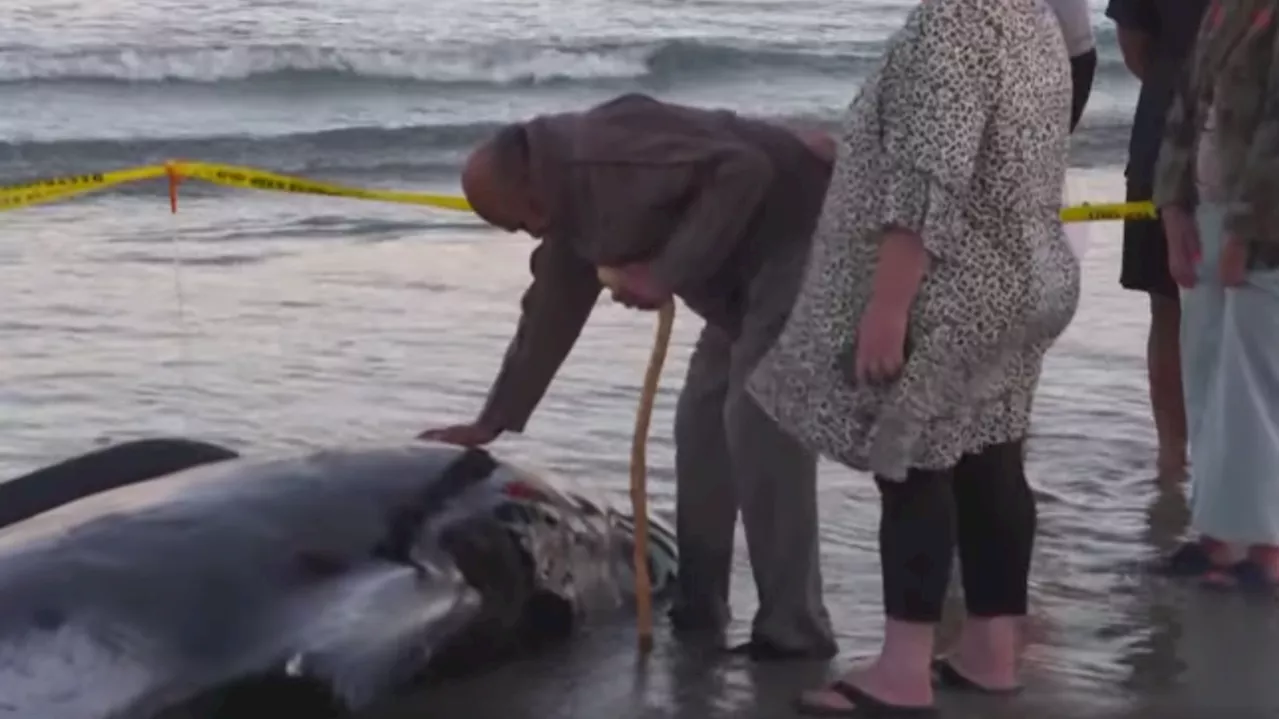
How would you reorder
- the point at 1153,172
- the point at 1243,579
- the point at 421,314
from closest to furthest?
the point at 1243,579 → the point at 1153,172 → the point at 421,314

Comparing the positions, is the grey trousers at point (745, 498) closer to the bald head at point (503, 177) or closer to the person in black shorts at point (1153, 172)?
the bald head at point (503, 177)

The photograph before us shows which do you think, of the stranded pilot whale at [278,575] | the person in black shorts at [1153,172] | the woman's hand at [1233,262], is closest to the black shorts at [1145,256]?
the person in black shorts at [1153,172]

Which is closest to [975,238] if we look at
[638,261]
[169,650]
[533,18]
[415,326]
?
[638,261]

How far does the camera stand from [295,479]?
4.98 meters

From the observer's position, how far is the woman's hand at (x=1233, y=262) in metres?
5.65

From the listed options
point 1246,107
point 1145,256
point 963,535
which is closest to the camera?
point 963,535

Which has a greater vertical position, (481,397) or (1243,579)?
(1243,579)

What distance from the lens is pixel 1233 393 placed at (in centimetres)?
585

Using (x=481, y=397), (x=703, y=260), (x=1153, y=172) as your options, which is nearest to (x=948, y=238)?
(x=703, y=260)

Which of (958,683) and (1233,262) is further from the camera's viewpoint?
(1233,262)

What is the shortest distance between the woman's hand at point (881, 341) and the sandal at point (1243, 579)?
1.86 m

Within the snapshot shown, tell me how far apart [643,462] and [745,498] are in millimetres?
261

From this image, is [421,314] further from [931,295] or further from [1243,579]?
[931,295]

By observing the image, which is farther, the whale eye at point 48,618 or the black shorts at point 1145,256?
the black shorts at point 1145,256
